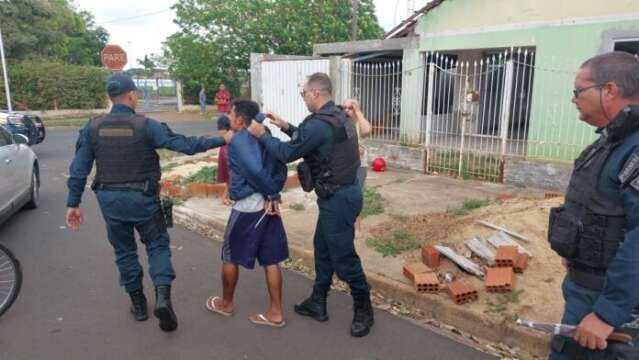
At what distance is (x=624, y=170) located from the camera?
184 centimetres

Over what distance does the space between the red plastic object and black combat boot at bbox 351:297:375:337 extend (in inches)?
237

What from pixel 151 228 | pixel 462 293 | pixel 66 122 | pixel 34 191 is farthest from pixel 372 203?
pixel 66 122

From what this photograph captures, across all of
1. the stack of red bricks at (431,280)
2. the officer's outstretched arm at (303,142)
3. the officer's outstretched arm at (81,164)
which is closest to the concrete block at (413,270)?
the stack of red bricks at (431,280)

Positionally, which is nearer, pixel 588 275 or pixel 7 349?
pixel 588 275

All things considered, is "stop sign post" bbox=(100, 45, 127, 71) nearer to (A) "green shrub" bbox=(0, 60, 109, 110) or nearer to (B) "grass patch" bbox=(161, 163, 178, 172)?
(B) "grass patch" bbox=(161, 163, 178, 172)

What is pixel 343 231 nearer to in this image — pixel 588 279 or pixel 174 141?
pixel 174 141

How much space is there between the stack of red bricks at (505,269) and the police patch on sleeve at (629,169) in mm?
2300

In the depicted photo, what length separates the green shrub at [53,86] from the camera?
2345cm

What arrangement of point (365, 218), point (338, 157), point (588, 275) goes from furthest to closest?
point (365, 218)
point (338, 157)
point (588, 275)

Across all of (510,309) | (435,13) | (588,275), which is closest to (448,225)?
(510,309)

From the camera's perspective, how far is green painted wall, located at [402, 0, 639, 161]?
7.41 meters

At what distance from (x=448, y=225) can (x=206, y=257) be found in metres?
2.73

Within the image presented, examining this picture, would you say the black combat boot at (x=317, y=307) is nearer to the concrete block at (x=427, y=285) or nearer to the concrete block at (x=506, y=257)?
the concrete block at (x=427, y=285)

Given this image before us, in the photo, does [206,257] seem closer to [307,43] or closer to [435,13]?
[435,13]
